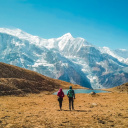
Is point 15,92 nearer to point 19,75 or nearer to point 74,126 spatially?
point 74,126

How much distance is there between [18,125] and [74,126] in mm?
5663

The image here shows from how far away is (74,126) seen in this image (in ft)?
51.8

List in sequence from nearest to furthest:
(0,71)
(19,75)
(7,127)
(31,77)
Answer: (7,127) → (0,71) → (19,75) → (31,77)

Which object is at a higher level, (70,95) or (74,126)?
(70,95)

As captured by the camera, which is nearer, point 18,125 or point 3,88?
point 18,125

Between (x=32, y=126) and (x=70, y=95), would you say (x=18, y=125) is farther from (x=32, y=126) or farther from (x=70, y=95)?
(x=70, y=95)

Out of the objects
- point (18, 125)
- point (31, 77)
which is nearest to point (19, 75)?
point (31, 77)

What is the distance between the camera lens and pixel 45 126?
1582 cm

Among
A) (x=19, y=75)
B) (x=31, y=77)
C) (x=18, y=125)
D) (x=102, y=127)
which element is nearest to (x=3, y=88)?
(x=18, y=125)

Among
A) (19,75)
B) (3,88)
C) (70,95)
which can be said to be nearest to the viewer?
(70,95)

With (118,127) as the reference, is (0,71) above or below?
above

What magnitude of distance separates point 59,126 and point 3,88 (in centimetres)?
4283

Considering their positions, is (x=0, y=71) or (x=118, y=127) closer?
(x=118, y=127)

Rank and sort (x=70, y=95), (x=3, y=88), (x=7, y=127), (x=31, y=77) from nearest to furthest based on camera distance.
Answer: (x=7, y=127)
(x=70, y=95)
(x=3, y=88)
(x=31, y=77)
